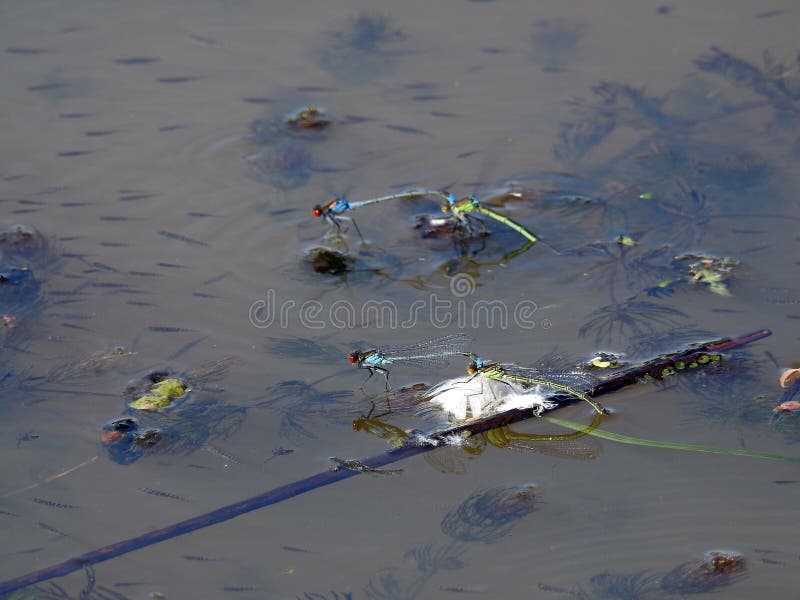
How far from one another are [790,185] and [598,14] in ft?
8.10

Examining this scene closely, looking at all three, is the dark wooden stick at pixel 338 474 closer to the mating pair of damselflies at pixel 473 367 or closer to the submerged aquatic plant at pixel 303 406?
the mating pair of damselflies at pixel 473 367

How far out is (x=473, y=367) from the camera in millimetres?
5324

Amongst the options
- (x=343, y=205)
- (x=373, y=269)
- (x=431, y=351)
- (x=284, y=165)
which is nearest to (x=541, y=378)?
(x=431, y=351)

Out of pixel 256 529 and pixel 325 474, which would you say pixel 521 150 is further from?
pixel 256 529

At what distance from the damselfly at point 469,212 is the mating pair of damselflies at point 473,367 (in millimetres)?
1094

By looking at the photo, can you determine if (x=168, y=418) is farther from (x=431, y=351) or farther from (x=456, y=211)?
(x=456, y=211)

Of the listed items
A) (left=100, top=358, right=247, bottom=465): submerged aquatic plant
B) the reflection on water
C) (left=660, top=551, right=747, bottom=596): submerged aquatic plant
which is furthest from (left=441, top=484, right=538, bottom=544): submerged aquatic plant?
(left=100, top=358, right=247, bottom=465): submerged aquatic plant

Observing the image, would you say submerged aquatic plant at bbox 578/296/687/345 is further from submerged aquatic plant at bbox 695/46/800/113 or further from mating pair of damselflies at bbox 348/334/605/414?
submerged aquatic plant at bbox 695/46/800/113

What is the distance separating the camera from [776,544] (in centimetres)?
477

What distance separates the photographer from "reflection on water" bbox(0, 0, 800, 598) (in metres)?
4.85

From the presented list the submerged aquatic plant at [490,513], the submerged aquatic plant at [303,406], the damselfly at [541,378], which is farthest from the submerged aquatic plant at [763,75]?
the submerged aquatic plant at [303,406]

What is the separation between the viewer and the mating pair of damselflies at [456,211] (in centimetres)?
641

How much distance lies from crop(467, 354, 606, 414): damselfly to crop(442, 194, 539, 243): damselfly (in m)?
1.30

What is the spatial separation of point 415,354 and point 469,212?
52.1 inches
